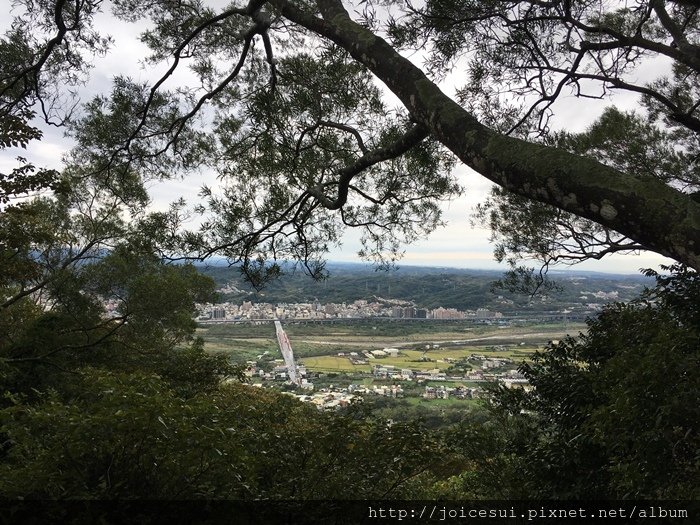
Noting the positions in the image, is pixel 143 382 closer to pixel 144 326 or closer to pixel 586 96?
pixel 586 96

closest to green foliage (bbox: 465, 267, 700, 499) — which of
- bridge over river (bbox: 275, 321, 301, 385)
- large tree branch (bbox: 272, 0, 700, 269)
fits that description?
large tree branch (bbox: 272, 0, 700, 269)

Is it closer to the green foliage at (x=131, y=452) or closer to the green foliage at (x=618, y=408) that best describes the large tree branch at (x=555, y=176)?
the green foliage at (x=618, y=408)

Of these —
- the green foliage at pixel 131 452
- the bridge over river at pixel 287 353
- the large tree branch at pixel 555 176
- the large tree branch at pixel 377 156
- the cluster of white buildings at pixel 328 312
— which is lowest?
the bridge over river at pixel 287 353

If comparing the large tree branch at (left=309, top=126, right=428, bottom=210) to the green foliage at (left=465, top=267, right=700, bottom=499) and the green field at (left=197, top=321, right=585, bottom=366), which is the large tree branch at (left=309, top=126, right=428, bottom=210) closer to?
the green foliage at (left=465, top=267, right=700, bottom=499)

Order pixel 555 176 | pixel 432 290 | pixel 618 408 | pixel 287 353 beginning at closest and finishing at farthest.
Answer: pixel 555 176
pixel 618 408
pixel 287 353
pixel 432 290

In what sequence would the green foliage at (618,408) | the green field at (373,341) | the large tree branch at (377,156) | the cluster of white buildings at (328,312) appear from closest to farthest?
1. the green foliage at (618,408)
2. the large tree branch at (377,156)
3. the green field at (373,341)
4. the cluster of white buildings at (328,312)

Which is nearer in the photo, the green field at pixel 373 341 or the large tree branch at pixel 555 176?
the large tree branch at pixel 555 176

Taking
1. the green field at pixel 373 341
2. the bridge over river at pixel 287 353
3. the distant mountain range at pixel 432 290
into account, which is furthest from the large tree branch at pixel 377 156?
the green field at pixel 373 341

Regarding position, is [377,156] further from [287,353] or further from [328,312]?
[328,312]

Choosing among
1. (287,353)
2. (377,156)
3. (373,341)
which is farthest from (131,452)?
(373,341)
